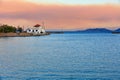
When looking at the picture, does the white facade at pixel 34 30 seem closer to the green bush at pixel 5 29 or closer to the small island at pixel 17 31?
the small island at pixel 17 31

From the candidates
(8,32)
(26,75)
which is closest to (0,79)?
(26,75)

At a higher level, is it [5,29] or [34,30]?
[5,29]

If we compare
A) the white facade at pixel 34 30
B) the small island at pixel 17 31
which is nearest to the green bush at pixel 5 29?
the small island at pixel 17 31

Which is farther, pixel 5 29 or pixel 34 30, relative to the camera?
pixel 34 30

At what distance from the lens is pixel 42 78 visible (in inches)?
1110

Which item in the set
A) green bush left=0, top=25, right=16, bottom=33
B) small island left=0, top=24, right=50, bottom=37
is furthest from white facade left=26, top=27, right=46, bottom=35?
green bush left=0, top=25, right=16, bottom=33

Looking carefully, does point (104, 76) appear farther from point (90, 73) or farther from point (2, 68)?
point (2, 68)

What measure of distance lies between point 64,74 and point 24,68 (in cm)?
591

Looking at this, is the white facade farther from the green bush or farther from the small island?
the green bush

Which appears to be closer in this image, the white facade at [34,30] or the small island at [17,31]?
the small island at [17,31]

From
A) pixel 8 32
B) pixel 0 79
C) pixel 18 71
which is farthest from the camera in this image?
pixel 8 32

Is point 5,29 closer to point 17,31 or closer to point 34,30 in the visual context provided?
point 17,31

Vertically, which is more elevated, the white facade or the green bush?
the green bush

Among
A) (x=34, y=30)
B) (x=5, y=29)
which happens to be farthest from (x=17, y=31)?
(x=5, y=29)
